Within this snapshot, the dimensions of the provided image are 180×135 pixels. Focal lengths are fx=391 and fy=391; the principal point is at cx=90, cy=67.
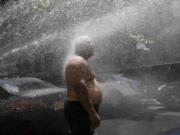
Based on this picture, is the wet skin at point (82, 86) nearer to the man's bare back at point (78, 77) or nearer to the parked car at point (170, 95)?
the man's bare back at point (78, 77)

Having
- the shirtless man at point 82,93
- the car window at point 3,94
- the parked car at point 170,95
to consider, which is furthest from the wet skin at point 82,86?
the parked car at point 170,95

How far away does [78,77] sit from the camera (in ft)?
14.0

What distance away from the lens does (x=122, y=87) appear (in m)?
11.2

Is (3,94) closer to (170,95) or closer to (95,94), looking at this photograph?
(95,94)

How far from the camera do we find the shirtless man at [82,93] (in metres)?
4.26

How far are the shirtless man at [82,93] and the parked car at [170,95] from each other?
7816mm

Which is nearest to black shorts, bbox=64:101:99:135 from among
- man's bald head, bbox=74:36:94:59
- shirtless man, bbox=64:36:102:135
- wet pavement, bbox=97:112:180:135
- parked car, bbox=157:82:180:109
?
shirtless man, bbox=64:36:102:135

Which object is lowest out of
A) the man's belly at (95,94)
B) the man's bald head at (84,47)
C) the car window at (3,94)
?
the car window at (3,94)

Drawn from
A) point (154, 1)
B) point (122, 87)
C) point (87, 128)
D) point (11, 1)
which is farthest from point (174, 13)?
point (87, 128)

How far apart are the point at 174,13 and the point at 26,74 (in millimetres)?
6754

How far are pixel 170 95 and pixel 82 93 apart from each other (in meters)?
8.36

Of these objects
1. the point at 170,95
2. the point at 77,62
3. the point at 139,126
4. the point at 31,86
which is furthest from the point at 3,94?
the point at 170,95

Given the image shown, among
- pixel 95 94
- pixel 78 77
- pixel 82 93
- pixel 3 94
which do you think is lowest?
pixel 3 94

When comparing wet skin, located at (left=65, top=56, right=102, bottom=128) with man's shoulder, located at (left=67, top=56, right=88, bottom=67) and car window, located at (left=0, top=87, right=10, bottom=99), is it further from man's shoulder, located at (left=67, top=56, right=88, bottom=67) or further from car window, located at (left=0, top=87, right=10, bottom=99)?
car window, located at (left=0, top=87, right=10, bottom=99)
